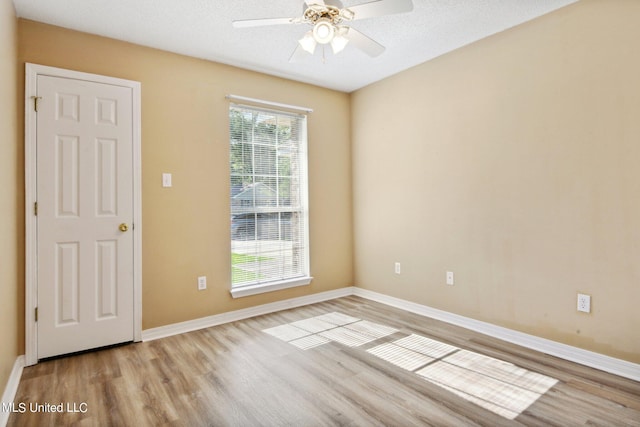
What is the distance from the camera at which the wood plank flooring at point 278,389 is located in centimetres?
184

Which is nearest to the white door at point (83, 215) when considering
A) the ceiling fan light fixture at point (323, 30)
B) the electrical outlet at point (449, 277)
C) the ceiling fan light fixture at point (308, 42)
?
the ceiling fan light fixture at point (308, 42)

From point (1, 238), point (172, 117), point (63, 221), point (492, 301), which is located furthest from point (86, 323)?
point (492, 301)

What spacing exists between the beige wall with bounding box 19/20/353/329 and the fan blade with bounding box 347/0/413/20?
182 cm

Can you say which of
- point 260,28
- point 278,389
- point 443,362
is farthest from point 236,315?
point 260,28

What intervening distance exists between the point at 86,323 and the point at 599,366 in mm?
3673

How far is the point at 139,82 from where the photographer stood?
2.94m

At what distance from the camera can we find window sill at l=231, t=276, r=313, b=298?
11.4 feet

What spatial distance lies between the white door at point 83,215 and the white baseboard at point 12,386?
14 cm

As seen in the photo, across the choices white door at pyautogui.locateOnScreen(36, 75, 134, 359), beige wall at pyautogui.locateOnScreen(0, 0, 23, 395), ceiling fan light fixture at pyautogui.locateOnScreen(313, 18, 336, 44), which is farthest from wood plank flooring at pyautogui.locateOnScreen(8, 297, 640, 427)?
ceiling fan light fixture at pyautogui.locateOnScreen(313, 18, 336, 44)

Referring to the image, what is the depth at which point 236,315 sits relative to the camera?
136 inches

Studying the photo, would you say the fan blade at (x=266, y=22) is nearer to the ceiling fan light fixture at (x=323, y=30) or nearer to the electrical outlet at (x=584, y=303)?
the ceiling fan light fixture at (x=323, y=30)

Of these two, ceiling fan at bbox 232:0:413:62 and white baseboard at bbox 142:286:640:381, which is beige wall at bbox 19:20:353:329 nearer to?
white baseboard at bbox 142:286:640:381

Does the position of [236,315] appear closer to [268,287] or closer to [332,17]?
[268,287]

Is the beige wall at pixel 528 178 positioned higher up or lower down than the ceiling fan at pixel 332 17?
lower down
